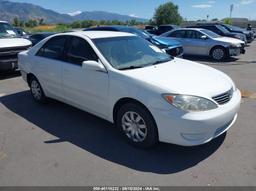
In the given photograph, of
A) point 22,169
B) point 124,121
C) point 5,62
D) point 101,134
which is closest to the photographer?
point 22,169

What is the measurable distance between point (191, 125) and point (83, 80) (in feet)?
6.39

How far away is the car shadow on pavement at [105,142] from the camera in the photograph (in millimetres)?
3426

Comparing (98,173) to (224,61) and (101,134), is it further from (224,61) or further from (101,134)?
(224,61)

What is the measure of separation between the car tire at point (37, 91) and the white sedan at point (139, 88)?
38 centimetres

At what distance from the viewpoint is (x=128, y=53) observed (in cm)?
430

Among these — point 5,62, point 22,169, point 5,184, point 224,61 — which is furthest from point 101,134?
point 224,61

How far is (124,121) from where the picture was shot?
12.6 feet

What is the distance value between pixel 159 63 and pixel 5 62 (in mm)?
5749

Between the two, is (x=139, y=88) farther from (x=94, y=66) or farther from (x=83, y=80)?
(x=83, y=80)

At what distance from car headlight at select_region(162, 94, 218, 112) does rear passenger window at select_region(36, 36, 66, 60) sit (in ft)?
8.36

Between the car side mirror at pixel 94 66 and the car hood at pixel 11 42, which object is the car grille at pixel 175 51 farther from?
the car side mirror at pixel 94 66

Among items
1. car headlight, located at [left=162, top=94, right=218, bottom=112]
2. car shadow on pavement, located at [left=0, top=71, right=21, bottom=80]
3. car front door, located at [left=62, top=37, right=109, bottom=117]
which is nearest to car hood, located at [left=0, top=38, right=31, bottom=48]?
car shadow on pavement, located at [left=0, top=71, right=21, bottom=80]

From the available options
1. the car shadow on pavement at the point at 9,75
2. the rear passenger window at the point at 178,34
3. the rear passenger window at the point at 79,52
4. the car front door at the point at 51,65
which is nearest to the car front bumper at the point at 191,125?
the rear passenger window at the point at 79,52

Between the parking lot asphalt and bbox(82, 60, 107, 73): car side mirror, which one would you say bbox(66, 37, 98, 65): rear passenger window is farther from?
the parking lot asphalt
